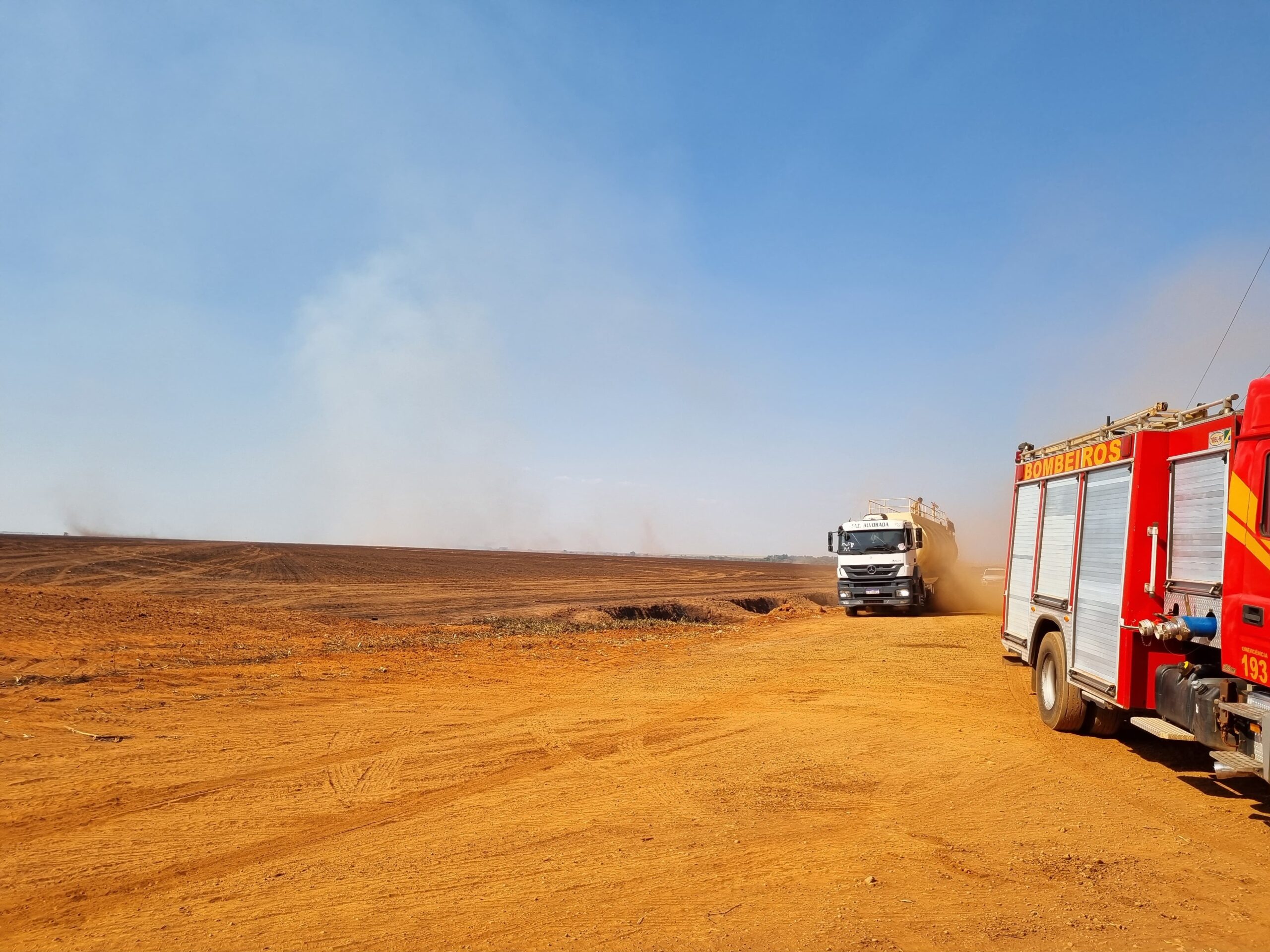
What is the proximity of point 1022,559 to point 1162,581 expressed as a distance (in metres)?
4.23

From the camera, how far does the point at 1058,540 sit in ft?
34.0

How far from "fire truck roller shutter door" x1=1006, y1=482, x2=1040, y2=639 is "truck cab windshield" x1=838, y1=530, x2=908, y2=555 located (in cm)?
1467

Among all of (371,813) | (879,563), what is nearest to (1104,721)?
(371,813)

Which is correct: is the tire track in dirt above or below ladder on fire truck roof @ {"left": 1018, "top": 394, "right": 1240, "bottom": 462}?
below

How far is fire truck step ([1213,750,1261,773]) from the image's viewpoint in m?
6.09

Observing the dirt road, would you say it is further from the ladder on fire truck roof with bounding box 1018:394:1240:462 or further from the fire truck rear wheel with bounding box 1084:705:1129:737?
the ladder on fire truck roof with bounding box 1018:394:1240:462

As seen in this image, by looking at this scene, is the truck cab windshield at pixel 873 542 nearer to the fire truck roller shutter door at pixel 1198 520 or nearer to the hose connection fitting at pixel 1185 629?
the fire truck roller shutter door at pixel 1198 520

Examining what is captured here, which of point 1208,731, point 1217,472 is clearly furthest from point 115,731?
point 1217,472

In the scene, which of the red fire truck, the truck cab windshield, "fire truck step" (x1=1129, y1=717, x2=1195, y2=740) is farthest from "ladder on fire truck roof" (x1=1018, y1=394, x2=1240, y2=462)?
the truck cab windshield

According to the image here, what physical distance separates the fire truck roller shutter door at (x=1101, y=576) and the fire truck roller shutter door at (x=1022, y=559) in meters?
1.89

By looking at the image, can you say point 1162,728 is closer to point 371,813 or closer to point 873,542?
point 371,813

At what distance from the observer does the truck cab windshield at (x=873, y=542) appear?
89.0 ft

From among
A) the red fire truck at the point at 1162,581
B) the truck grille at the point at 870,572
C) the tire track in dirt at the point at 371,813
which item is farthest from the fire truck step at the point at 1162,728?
the truck grille at the point at 870,572

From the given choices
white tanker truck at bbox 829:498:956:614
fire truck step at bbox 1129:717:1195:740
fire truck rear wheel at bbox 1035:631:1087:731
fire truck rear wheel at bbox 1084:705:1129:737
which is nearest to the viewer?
fire truck step at bbox 1129:717:1195:740
